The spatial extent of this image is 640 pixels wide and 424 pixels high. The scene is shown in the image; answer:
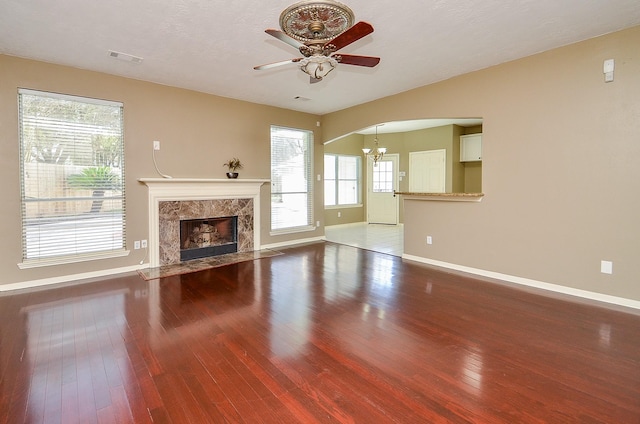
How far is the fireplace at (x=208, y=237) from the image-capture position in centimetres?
532

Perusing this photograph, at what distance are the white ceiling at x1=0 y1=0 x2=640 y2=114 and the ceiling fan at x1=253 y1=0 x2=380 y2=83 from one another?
557 millimetres

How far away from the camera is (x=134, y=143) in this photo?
4.62 meters

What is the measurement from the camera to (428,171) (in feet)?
28.5

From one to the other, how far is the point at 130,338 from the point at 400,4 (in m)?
3.63

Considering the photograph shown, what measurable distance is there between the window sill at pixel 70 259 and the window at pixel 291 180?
8.90ft

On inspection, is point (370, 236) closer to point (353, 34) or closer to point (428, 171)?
point (428, 171)

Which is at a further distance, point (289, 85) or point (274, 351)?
point (289, 85)

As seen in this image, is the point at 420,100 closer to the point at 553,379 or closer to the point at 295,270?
the point at 295,270

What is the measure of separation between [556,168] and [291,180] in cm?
450

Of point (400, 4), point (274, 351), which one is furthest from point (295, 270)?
point (400, 4)

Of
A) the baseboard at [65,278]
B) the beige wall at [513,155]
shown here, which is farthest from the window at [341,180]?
the baseboard at [65,278]

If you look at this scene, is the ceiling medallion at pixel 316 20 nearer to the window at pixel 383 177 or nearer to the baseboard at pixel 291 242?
the baseboard at pixel 291 242

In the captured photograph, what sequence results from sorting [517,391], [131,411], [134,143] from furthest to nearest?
[134,143]
[517,391]
[131,411]

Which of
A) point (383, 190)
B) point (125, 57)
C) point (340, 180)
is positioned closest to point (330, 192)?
point (340, 180)
